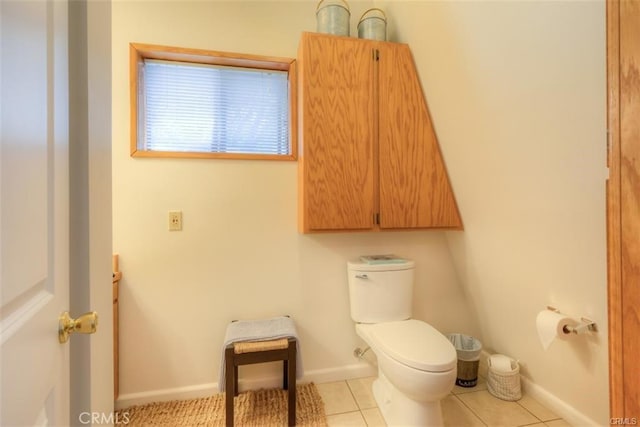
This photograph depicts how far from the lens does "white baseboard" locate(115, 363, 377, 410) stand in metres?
1.59

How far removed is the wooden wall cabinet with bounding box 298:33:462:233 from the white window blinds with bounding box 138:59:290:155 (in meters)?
0.30

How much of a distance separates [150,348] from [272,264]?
0.84 metres

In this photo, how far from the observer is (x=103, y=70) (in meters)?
0.66

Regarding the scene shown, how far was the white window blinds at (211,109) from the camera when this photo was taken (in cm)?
166

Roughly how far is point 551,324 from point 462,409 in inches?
27.7

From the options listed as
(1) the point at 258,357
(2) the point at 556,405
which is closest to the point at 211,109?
(1) the point at 258,357

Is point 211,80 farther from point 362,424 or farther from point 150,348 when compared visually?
point 362,424

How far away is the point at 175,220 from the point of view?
1.63 metres

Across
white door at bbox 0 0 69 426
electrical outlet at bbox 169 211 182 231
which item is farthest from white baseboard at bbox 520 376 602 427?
electrical outlet at bbox 169 211 182 231

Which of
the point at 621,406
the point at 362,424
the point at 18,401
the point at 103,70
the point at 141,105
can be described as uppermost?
the point at 141,105

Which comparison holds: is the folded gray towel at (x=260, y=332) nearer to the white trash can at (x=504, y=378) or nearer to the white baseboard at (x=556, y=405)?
the white trash can at (x=504, y=378)

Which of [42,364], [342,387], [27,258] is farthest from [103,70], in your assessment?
[342,387]

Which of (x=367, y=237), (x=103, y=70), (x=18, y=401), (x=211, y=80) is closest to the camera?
(x=18, y=401)

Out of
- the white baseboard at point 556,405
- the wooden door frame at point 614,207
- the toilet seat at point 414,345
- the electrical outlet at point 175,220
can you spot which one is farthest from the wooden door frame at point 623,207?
the electrical outlet at point 175,220
